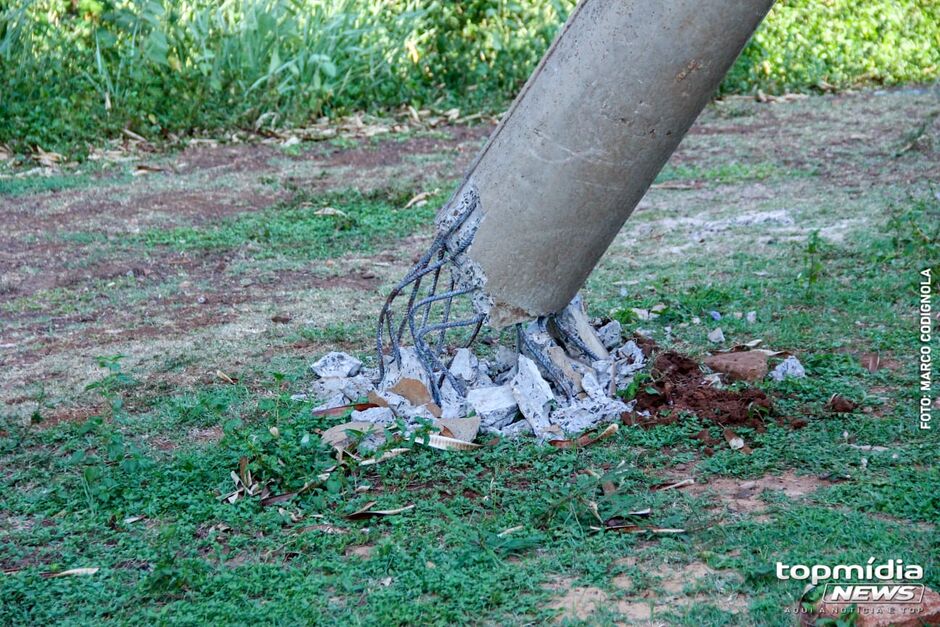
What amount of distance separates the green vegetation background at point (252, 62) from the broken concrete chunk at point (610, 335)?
20.7ft

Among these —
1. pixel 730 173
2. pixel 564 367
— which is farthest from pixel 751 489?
pixel 730 173

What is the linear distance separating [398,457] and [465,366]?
715 mm

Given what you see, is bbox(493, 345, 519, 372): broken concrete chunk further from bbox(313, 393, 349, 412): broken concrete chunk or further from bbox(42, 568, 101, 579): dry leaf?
bbox(42, 568, 101, 579): dry leaf

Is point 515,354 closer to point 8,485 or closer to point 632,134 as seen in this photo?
point 632,134

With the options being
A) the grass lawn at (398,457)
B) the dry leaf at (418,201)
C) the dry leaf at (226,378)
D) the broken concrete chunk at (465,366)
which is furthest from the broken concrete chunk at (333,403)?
the dry leaf at (418,201)

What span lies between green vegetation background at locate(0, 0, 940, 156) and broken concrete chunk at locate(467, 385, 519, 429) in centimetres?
654

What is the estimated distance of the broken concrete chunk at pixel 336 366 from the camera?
4.56m

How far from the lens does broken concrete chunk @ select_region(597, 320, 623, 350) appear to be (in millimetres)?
4738

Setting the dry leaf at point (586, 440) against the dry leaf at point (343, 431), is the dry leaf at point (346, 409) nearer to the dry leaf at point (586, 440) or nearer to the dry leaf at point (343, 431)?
the dry leaf at point (343, 431)

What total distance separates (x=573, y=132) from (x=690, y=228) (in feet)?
11.1

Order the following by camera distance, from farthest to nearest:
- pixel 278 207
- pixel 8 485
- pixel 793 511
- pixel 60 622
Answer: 1. pixel 278 207
2. pixel 8 485
3. pixel 793 511
4. pixel 60 622

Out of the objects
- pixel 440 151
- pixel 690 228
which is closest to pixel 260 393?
pixel 690 228

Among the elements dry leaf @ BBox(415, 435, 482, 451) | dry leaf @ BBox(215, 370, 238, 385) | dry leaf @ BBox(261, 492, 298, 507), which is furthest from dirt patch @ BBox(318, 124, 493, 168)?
dry leaf @ BBox(261, 492, 298, 507)

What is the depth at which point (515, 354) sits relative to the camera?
175 inches
